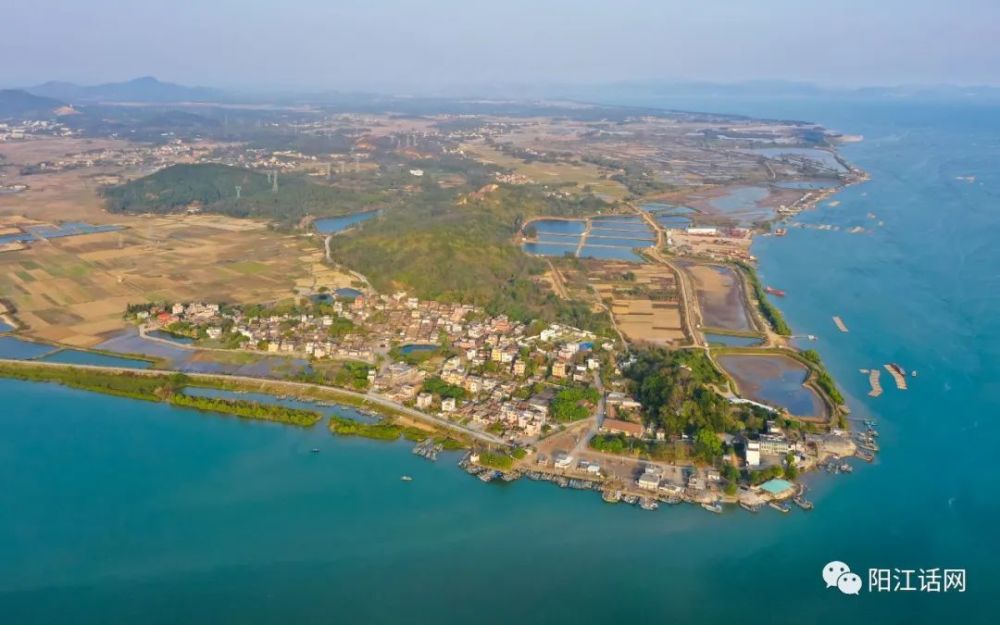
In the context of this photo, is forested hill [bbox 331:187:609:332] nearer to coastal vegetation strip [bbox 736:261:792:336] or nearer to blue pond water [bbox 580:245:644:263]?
Answer: blue pond water [bbox 580:245:644:263]

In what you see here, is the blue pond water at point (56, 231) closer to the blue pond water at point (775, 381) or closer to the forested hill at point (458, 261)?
the forested hill at point (458, 261)

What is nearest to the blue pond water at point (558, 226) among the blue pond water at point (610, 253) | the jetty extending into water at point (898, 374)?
the blue pond water at point (610, 253)

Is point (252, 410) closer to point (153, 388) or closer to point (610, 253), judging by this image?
point (153, 388)

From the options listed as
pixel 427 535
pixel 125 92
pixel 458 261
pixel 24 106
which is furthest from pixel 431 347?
pixel 125 92

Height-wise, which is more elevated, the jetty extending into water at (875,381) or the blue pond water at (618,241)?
the blue pond water at (618,241)

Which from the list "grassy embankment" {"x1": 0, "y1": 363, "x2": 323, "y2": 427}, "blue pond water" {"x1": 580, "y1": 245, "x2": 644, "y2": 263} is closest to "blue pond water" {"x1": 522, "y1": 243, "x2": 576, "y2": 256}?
"blue pond water" {"x1": 580, "y1": 245, "x2": 644, "y2": 263}

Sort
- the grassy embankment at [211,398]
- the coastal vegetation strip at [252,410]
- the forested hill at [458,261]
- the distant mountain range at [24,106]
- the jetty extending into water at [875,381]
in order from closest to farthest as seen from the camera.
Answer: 1. the grassy embankment at [211,398]
2. the coastal vegetation strip at [252,410]
3. the jetty extending into water at [875,381]
4. the forested hill at [458,261]
5. the distant mountain range at [24,106]
